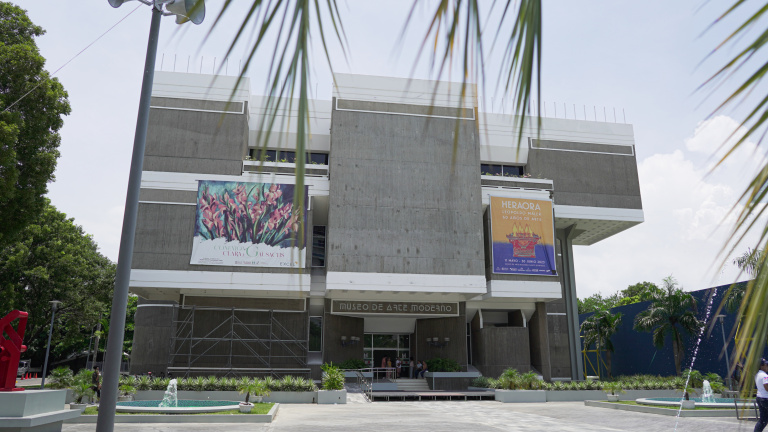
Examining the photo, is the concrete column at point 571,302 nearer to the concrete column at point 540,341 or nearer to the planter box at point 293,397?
the concrete column at point 540,341

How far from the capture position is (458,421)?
1492 centimetres

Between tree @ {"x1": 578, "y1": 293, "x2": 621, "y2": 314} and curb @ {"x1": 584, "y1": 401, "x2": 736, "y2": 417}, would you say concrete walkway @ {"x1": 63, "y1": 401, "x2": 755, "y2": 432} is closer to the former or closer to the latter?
curb @ {"x1": 584, "y1": 401, "x2": 736, "y2": 417}

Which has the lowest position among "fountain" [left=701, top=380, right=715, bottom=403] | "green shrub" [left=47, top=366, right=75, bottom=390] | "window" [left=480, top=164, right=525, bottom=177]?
"fountain" [left=701, top=380, right=715, bottom=403]

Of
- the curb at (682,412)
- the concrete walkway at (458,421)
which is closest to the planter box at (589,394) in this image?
the concrete walkway at (458,421)

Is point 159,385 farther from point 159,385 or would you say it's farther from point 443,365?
point 443,365

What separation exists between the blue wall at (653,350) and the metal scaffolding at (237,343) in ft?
70.7

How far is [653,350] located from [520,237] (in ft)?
43.2

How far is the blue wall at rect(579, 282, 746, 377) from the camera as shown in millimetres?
28750

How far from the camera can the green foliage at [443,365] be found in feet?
93.4

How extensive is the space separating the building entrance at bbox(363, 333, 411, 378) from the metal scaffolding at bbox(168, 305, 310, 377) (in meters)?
4.69

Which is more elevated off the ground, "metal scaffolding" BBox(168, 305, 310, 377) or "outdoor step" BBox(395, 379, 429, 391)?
"metal scaffolding" BBox(168, 305, 310, 377)

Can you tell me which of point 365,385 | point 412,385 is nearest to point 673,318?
point 412,385

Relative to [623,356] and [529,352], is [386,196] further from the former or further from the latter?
[623,356]

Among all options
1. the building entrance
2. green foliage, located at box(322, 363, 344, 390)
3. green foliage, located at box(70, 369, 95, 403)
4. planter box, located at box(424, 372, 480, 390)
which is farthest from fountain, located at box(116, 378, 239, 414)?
the building entrance
